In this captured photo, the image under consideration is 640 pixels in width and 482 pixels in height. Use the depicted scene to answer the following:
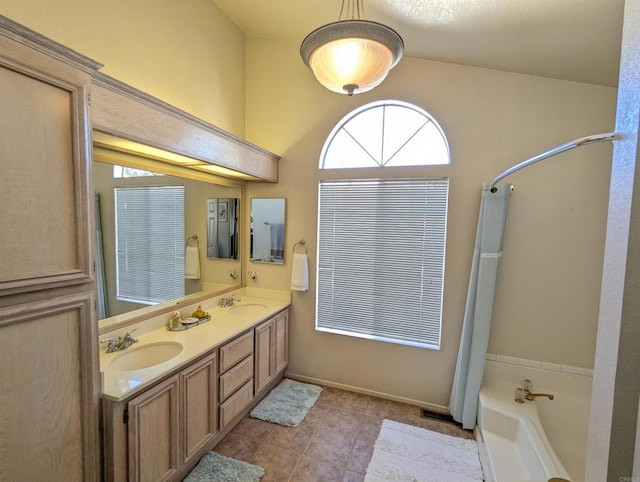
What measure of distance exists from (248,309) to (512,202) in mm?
2571

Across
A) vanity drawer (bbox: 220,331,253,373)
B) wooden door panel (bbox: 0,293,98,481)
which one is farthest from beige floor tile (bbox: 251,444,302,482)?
wooden door panel (bbox: 0,293,98,481)

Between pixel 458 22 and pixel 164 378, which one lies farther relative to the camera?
pixel 458 22

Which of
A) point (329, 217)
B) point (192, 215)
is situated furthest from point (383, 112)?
point (192, 215)

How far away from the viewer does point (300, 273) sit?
2.87 m

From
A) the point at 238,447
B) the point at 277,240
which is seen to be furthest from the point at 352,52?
the point at 238,447

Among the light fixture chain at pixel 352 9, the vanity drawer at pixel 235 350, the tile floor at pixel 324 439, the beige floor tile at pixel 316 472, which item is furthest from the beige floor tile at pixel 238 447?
the light fixture chain at pixel 352 9

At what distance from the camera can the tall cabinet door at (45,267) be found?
3.10 ft

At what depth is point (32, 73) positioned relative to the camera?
0.97 m

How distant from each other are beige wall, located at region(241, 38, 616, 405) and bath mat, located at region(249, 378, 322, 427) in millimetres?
380

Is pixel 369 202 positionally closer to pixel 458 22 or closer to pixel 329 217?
pixel 329 217

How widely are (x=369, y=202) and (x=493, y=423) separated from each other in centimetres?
200

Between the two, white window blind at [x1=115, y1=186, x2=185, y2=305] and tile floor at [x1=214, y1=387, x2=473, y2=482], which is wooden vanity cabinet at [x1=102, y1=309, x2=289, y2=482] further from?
white window blind at [x1=115, y1=186, x2=185, y2=305]

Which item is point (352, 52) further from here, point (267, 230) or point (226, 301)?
point (226, 301)

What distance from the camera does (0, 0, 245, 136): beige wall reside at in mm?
1524
